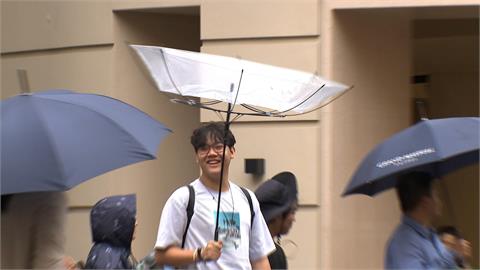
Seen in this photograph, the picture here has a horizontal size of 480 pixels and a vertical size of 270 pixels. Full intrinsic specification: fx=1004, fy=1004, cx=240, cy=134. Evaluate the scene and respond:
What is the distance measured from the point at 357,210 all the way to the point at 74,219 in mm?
2474

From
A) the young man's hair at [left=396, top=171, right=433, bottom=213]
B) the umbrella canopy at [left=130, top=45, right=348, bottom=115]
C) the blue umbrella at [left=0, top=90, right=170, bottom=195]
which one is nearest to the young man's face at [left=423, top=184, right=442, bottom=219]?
the young man's hair at [left=396, top=171, right=433, bottom=213]

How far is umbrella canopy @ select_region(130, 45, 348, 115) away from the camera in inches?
200

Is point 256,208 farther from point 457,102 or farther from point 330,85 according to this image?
point 457,102

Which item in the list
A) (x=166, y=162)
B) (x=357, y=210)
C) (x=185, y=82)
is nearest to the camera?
(x=185, y=82)

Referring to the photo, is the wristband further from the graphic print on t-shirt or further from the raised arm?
the raised arm

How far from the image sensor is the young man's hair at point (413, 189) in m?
4.96

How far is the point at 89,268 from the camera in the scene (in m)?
4.81

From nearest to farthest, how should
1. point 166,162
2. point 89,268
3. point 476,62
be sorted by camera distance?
point 89,268 → point 166,162 → point 476,62

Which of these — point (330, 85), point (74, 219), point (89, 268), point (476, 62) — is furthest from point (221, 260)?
point (476, 62)

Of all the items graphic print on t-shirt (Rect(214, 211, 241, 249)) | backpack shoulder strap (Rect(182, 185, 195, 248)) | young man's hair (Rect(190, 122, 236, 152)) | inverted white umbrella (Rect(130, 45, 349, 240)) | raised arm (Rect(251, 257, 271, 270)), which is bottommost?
raised arm (Rect(251, 257, 271, 270))

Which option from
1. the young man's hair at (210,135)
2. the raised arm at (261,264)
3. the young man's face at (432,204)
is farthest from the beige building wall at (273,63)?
the young man's face at (432,204)

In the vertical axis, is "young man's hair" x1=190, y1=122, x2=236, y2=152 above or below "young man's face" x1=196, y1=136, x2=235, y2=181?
above

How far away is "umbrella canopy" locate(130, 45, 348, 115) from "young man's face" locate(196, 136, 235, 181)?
27 cm

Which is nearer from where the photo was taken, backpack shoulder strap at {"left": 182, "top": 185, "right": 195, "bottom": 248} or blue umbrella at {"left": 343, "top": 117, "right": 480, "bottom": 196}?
blue umbrella at {"left": 343, "top": 117, "right": 480, "bottom": 196}
